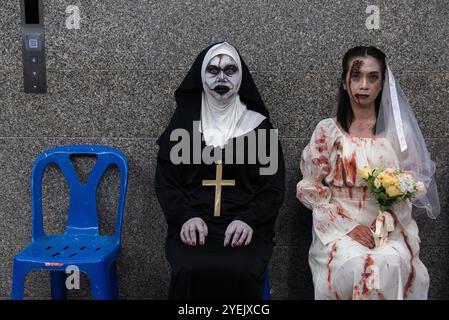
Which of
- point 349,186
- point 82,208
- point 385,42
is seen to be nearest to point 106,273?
point 82,208

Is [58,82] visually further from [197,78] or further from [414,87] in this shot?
[414,87]

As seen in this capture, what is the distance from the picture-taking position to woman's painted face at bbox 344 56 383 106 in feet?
8.89

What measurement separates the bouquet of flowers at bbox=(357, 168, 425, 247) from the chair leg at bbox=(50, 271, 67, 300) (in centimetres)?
198

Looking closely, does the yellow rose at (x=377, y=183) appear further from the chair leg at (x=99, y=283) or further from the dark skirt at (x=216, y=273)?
the chair leg at (x=99, y=283)

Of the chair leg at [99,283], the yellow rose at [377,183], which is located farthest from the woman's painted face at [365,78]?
the chair leg at [99,283]

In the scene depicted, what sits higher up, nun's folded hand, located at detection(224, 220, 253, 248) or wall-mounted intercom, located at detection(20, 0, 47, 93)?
wall-mounted intercom, located at detection(20, 0, 47, 93)

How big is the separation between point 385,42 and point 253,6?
0.85 metres

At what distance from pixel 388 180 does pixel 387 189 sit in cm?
5

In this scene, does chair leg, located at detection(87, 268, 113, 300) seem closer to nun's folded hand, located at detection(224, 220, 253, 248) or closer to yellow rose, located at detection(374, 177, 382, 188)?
nun's folded hand, located at detection(224, 220, 253, 248)

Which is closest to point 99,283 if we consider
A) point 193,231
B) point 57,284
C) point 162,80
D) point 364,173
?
point 193,231

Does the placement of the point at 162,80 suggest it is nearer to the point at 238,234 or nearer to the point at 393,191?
the point at 238,234

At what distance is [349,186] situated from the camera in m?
2.74

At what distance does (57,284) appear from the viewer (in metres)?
3.25

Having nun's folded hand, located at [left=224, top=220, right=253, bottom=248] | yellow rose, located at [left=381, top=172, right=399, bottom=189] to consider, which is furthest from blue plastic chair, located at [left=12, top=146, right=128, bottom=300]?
yellow rose, located at [left=381, top=172, right=399, bottom=189]
